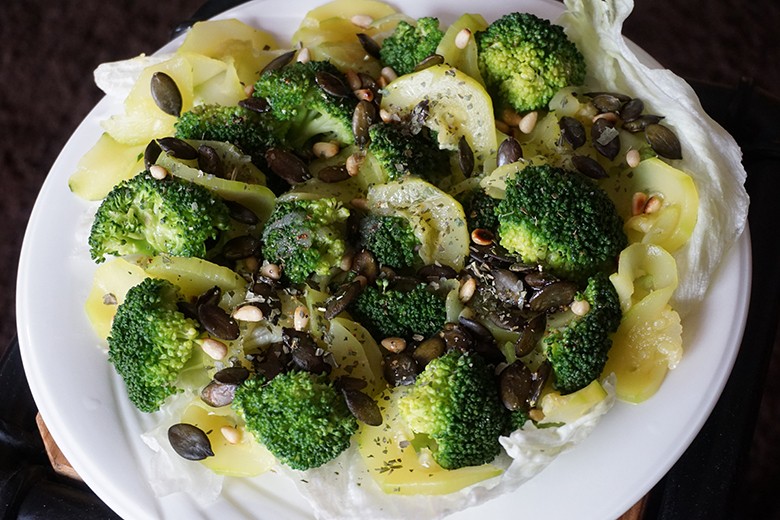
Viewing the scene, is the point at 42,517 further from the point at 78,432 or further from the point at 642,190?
the point at 642,190

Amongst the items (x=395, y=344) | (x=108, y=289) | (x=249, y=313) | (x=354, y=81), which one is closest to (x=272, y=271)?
(x=249, y=313)

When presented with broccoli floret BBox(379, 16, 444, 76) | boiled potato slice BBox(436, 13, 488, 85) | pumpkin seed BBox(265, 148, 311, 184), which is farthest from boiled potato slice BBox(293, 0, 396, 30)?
pumpkin seed BBox(265, 148, 311, 184)

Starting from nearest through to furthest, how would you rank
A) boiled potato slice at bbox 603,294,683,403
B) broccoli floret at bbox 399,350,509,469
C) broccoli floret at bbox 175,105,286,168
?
1. broccoli floret at bbox 399,350,509,469
2. boiled potato slice at bbox 603,294,683,403
3. broccoli floret at bbox 175,105,286,168

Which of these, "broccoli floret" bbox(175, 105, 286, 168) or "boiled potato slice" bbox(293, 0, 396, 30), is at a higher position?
"boiled potato slice" bbox(293, 0, 396, 30)

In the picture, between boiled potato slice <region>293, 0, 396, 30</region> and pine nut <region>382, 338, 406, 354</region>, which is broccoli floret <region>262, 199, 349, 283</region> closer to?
pine nut <region>382, 338, 406, 354</region>

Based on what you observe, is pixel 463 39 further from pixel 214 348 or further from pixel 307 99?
pixel 214 348

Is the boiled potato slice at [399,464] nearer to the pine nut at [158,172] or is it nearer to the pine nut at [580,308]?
the pine nut at [580,308]
